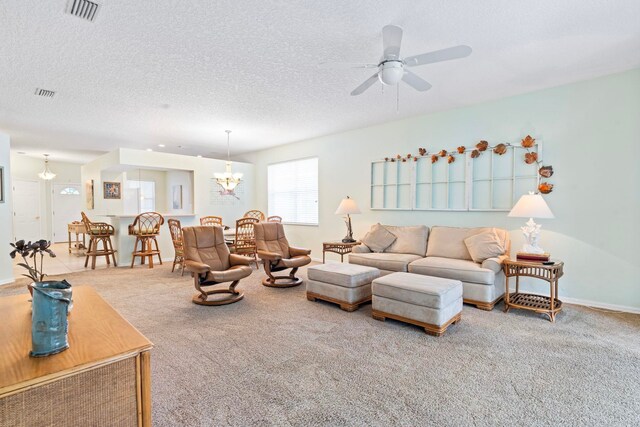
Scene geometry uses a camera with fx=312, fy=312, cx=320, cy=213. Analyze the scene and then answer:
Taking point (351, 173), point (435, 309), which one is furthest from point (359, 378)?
point (351, 173)

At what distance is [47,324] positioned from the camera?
51.4 inches

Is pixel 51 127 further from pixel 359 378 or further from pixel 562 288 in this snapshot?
pixel 562 288

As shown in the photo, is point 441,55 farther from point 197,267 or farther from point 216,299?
point 216,299

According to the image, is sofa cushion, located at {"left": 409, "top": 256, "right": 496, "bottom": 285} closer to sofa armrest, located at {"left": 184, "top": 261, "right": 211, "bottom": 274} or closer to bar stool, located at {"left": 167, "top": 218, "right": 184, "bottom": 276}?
sofa armrest, located at {"left": 184, "top": 261, "right": 211, "bottom": 274}

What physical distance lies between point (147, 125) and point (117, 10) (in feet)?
11.3

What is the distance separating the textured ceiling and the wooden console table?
225cm

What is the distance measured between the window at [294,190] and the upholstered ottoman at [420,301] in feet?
11.9

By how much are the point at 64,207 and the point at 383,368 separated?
440 inches

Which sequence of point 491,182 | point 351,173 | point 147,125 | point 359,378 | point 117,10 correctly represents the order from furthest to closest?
point 351,173
point 147,125
point 491,182
point 117,10
point 359,378

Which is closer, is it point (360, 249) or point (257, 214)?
point (360, 249)

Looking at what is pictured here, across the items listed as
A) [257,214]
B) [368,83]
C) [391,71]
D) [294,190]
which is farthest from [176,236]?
[391,71]

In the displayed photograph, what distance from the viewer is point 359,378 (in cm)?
215

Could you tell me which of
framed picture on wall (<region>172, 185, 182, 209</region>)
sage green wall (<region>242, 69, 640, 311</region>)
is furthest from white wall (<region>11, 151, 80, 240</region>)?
sage green wall (<region>242, 69, 640, 311</region>)

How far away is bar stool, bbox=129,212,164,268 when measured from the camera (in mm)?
5977
